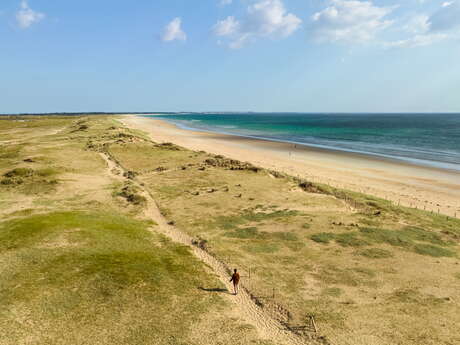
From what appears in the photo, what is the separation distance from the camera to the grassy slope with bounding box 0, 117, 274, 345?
60.5 feet

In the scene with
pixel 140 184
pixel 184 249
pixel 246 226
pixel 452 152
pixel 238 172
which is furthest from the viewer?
pixel 452 152

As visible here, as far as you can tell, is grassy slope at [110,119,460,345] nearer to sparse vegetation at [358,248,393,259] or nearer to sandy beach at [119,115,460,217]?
sparse vegetation at [358,248,393,259]

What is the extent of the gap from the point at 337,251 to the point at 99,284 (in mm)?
21633

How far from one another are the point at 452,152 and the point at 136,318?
111669mm

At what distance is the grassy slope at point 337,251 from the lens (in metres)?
20.3

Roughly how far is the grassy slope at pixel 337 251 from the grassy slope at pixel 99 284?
16.0ft

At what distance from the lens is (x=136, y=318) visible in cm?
1961

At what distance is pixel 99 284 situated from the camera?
22609mm

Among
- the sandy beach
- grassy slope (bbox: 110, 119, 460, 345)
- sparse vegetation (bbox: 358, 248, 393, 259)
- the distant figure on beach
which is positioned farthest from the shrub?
the sandy beach

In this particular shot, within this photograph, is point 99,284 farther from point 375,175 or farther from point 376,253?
point 375,175

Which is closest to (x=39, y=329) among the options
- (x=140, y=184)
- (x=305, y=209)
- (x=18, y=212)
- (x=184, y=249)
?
(x=184, y=249)

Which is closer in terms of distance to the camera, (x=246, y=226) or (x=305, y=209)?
(x=246, y=226)

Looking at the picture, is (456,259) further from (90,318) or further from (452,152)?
(452,152)

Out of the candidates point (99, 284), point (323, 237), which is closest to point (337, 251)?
point (323, 237)
